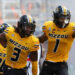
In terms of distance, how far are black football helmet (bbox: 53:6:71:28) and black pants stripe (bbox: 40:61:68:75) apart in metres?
0.67

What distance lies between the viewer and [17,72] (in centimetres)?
512

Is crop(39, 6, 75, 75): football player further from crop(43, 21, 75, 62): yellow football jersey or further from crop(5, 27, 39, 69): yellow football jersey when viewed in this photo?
crop(5, 27, 39, 69): yellow football jersey

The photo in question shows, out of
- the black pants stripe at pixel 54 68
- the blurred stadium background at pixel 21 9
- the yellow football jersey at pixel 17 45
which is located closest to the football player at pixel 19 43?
the yellow football jersey at pixel 17 45

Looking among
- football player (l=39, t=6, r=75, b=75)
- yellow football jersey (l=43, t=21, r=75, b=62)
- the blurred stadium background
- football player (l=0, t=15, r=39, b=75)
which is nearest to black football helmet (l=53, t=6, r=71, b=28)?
football player (l=39, t=6, r=75, b=75)

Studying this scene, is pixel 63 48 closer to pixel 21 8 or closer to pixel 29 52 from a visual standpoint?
pixel 29 52

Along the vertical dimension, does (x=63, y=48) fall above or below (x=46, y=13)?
above

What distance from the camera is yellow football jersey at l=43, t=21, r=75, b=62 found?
18.0ft

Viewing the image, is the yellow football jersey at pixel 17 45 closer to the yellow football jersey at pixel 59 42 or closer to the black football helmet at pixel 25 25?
the black football helmet at pixel 25 25

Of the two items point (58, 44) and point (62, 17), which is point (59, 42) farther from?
point (62, 17)

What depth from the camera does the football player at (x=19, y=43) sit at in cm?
492

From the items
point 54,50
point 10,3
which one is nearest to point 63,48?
point 54,50

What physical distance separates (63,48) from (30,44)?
74 centimetres

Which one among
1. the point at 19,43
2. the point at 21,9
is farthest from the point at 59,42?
the point at 21,9

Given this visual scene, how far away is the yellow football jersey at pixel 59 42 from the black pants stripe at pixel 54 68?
0.07 meters
